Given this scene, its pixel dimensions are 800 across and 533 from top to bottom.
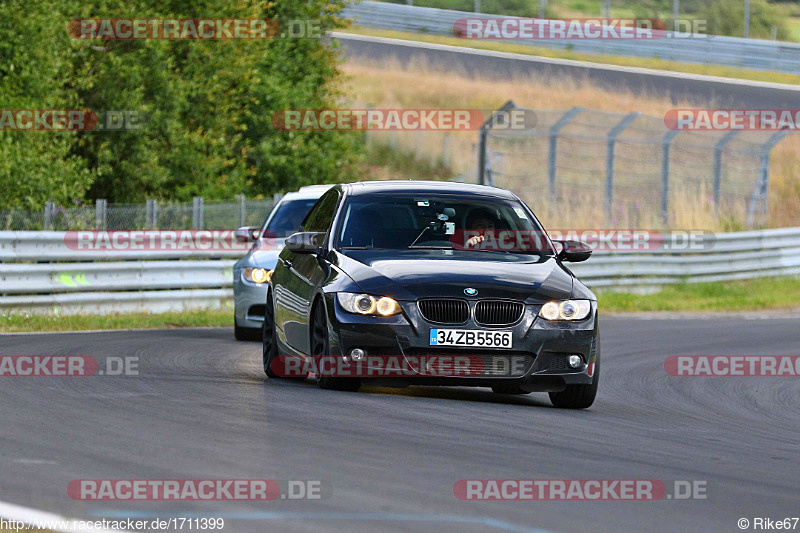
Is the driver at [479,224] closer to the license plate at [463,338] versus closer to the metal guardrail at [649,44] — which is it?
the license plate at [463,338]

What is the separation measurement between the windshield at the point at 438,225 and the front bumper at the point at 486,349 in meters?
1.03

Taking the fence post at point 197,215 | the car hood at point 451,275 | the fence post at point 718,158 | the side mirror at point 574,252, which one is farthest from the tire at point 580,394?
the fence post at point 718,158

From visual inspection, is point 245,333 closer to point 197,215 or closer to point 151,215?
point 151,215

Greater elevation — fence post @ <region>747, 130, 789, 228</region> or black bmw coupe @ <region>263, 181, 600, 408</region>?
black bmw coupe @ <region>263, 181, 600, 408</region>

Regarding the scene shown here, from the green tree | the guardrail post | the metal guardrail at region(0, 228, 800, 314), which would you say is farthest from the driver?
the green tree

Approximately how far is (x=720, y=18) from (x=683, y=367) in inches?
1935

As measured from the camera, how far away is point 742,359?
16078mm

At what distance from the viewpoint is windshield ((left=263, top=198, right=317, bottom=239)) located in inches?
656

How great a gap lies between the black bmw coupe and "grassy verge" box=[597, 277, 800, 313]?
44.4ft

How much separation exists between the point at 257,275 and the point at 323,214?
4.00 metres

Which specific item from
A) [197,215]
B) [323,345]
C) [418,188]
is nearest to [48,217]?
[197,215]

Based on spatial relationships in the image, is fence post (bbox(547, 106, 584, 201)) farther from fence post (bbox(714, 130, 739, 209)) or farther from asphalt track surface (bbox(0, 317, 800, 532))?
asphalt track surface (bbox(0, 317, 800, 532))

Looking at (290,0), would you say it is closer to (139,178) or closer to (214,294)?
(139,178)

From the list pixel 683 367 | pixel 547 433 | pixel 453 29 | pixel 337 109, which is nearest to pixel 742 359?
pixel 683 367
